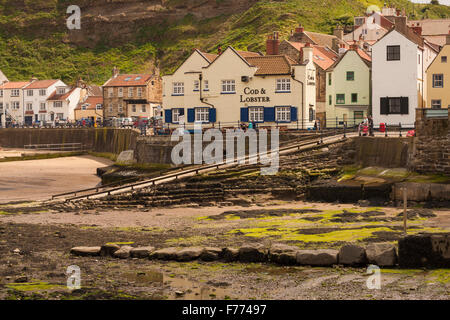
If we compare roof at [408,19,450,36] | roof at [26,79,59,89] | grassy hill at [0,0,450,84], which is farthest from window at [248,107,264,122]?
roof at [26,79,59,89]

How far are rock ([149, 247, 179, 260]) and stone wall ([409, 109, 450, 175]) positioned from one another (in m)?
19.2

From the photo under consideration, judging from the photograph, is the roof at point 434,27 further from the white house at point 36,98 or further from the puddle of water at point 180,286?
the puddle of water at point 180,286

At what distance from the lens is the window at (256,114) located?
58.2m

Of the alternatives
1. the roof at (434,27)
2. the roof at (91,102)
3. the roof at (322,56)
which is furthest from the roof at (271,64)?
the roof at (434,27)

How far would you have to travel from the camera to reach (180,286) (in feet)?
64.5

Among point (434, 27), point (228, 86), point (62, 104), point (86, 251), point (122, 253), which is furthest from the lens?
point (62, 104)

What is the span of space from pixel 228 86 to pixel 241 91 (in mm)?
1207

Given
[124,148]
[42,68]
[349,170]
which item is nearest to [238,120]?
[124,148]

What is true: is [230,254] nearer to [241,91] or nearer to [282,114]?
[282,114]

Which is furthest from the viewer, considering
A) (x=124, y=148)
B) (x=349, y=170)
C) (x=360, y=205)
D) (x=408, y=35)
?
(x=124, y=148)

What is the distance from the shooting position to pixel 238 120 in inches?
2303

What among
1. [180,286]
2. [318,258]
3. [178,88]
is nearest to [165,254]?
[180,286]
